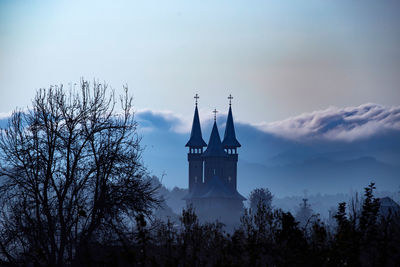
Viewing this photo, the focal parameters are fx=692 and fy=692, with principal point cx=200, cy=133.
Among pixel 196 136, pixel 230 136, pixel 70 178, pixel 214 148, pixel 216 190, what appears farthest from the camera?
pixel 230 136

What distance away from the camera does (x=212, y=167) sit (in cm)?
12888

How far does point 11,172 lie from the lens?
74.1ft

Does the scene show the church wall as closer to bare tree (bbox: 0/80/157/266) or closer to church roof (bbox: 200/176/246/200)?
church roof (bbox: 200/176/246/200)

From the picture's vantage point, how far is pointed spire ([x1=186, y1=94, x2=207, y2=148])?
128 meters

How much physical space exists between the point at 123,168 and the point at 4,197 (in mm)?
3999

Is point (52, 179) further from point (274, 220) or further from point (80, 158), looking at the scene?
point (274, 220)

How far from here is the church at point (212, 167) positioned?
128m

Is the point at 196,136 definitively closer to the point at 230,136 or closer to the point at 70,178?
the point at 230,136

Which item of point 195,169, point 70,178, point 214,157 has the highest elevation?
point 214,157

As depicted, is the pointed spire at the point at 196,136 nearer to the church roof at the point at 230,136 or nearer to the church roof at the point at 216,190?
the church roof at the point at 230,136

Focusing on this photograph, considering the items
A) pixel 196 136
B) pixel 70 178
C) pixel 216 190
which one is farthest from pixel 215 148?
pixel 70 178

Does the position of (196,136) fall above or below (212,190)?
above

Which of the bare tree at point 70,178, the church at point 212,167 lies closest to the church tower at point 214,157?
the church at point 212,167

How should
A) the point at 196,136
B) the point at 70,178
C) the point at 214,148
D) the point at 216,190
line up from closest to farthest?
1. the point at 70,178
2. the point at 214,148
3. the point at 196,136
4. the point at 216,190
